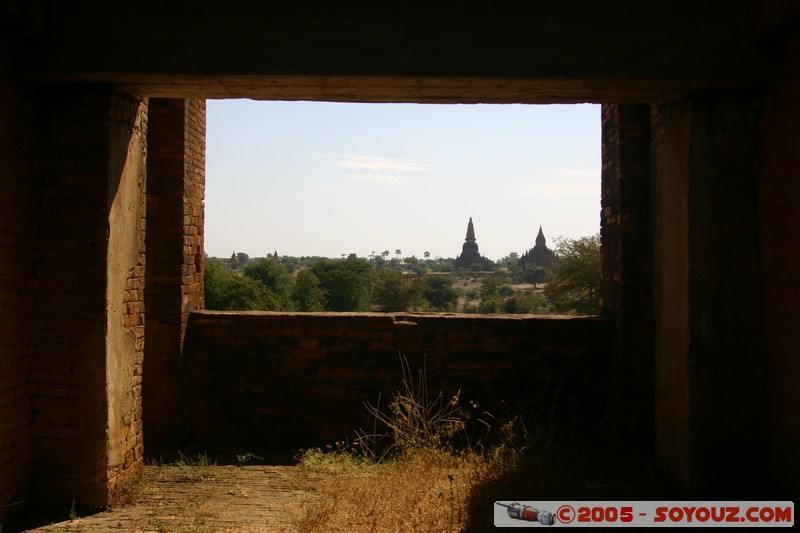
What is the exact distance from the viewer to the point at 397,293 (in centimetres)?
4334

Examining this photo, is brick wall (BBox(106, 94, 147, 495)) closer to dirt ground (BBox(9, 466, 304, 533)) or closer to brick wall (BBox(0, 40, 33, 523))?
dirt ground (BBox(9, 466, 304, 533))

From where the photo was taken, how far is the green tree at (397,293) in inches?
1687

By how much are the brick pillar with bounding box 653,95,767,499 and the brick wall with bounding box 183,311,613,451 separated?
1.92 meters

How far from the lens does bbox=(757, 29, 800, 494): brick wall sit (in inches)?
143

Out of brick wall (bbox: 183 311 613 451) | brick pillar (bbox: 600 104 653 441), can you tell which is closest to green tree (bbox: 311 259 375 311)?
brick wall (bbox: 183 311 613 451)

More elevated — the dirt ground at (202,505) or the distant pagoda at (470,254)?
the distant pagoda at (470,254)

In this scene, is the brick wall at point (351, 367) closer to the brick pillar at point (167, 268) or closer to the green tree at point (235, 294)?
the brick pillar at point (167, 268)

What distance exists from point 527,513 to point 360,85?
9.83ft

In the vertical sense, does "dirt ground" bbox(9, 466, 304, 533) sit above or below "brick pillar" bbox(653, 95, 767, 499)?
below

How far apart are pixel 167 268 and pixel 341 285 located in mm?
30256

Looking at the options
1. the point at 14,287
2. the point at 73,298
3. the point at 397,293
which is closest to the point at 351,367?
the point at 73,298

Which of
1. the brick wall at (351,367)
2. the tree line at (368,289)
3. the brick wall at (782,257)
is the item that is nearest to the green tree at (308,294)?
the tree line at (368,289)

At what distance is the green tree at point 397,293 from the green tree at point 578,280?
68.4 feet

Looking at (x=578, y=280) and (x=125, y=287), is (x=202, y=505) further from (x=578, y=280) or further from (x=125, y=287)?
(x=578, y=280)
